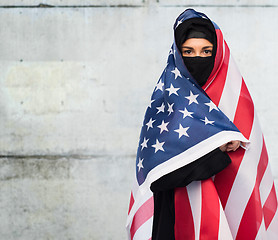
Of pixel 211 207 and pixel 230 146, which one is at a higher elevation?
pixel 230 146

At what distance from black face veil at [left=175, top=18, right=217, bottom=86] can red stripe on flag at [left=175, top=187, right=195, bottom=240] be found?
0.56 m

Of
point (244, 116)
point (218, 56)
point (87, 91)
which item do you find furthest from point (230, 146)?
point (87, 91)

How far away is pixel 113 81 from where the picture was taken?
→ 4297 mm

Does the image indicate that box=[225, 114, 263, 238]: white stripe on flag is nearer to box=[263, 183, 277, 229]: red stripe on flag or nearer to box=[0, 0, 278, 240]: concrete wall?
box=[263, 183, 277, 229]: red stripe on flag

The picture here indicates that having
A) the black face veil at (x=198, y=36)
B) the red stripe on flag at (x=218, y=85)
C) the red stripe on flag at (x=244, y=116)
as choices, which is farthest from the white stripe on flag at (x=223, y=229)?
the black face veil at (x=198, y=36)

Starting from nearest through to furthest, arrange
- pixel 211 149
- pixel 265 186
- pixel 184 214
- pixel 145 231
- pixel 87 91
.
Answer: pixel 211 149 → pixel 184 214 → pixel 265 186 → pixel 145 231 → pixel 87 91

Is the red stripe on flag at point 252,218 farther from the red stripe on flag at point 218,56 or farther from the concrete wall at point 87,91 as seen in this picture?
the concrete wall at point 87,91

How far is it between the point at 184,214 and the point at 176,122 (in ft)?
1.46

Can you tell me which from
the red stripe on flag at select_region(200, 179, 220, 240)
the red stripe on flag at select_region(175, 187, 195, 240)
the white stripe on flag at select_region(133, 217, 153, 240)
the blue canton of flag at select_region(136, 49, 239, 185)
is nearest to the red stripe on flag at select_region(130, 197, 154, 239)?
the white stripe on flag at select_region(133, 217, 153, 240)

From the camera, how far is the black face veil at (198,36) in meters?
2.56

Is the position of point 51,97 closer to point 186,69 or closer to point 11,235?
point 11,235

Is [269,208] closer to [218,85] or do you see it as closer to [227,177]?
[227,177]

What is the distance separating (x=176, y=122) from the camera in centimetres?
248

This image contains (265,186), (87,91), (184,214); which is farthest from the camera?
(87,91)
